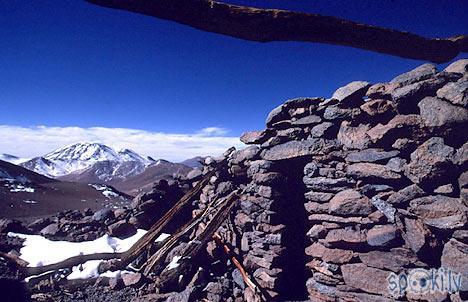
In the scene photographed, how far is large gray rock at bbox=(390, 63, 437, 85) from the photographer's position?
16.0 feet

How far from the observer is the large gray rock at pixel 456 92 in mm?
4301

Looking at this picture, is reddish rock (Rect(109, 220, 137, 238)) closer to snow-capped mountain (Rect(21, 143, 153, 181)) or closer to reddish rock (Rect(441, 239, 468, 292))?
reddish rock (Rect(441, 239, 468, 292))

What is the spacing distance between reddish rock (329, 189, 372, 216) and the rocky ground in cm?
2

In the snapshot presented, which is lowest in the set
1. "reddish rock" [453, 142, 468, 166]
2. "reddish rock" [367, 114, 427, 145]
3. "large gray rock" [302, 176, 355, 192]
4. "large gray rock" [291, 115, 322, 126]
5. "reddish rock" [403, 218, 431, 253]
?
"reddish rock" [403, 218, 431, 253]

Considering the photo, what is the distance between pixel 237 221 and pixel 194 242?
3.72 ft

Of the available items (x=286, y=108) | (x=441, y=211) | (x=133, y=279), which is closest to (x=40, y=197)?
(x=133, y=279)

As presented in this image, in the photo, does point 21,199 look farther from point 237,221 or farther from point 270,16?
point 270,16

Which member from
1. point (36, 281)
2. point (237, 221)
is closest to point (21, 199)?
point (36, 281)

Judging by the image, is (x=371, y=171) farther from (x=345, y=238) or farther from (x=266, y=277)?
(x=266, y=277)

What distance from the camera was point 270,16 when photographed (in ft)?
4.66

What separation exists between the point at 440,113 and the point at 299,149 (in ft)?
8.20

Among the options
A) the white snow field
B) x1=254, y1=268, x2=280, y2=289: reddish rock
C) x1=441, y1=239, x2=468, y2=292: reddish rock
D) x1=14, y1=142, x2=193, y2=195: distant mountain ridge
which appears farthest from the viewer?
x1=14, y1=142, x2=193, y2=195: distant mountain ridge

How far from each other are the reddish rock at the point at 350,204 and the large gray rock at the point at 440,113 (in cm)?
158

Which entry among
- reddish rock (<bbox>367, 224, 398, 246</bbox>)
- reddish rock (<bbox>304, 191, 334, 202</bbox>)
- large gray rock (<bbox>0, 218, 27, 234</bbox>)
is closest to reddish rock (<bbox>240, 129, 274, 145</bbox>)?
reddish rock (<bbox>304, 191, 334, 202</bbox>)
